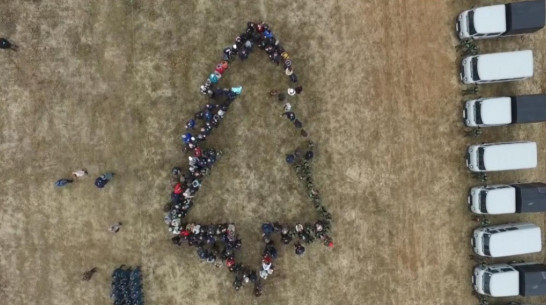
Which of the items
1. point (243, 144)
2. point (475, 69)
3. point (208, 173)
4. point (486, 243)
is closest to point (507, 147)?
point (475, 69)

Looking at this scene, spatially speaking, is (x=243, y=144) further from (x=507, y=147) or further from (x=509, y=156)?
(x=509, y=156)

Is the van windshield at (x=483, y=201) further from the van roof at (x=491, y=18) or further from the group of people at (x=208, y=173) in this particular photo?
the van roof at (x=491, y=18)

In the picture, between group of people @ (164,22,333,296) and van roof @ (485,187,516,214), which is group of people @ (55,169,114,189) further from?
van roof @ (485,187,516,214)

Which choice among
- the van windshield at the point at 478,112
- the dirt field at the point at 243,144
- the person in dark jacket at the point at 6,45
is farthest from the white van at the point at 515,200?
the person in dark jacket at the point at 6,45

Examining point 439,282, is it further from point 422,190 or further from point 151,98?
point 151,98

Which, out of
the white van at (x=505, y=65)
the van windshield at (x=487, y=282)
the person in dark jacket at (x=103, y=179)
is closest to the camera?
the white van at (x=505, y=65)

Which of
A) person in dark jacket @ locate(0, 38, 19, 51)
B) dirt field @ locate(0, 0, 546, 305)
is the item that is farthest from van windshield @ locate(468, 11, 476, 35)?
person in dark jacket @ locate(0, 38, 19, 51)

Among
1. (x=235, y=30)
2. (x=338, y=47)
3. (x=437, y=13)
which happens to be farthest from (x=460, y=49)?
(x=235, y=30)
